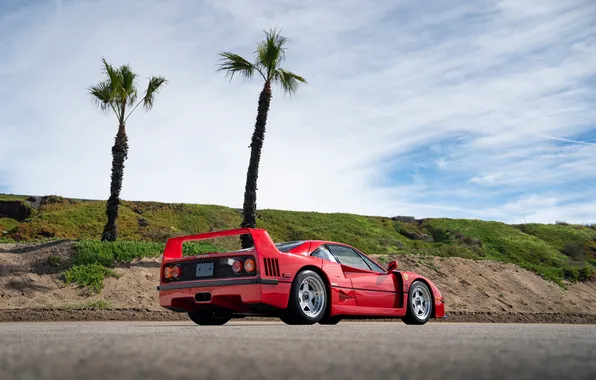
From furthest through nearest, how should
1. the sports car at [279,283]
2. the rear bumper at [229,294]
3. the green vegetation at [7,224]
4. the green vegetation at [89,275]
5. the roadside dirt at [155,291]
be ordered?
the green vegetation at [7,224]
the green vegetation at [89,275]
the roadside dirt at [155,291]
the sports car at [279,283]
the rear bumper at [229,294]

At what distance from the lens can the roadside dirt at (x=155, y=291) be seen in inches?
610

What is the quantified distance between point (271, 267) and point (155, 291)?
9.62 metres

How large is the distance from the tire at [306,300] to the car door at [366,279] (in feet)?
2.13

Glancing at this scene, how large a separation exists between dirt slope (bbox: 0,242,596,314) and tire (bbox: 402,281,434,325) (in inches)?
273

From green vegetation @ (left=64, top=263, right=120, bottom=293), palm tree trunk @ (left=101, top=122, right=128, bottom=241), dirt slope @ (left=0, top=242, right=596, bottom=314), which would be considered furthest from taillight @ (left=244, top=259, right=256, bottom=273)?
palm tree trunk @ (left=101, top=122, right=128, bottom=241)

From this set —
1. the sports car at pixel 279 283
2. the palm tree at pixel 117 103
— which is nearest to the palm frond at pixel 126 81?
the palm tree at pixel 117 103

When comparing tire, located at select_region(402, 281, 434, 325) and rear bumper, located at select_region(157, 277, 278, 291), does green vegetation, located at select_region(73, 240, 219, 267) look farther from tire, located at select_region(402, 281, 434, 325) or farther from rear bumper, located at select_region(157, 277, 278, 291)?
tire, located at select_region(402, 281, 434, 325)

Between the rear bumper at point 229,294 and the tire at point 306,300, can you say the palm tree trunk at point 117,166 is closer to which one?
the rear bumper at point 229,294

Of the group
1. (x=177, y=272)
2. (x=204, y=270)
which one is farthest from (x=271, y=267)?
(x=177, y=272)

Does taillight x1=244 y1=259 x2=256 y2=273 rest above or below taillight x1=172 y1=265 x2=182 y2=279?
above

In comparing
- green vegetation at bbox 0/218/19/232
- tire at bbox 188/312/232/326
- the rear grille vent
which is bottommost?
tire at bbox 188/312/232/326

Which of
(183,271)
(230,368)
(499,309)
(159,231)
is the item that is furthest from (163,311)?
(159,231)

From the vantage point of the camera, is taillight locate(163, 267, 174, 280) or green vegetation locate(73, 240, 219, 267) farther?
green vegetation locate(73, 240, 219, 267)

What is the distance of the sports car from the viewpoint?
8961 millimetres
